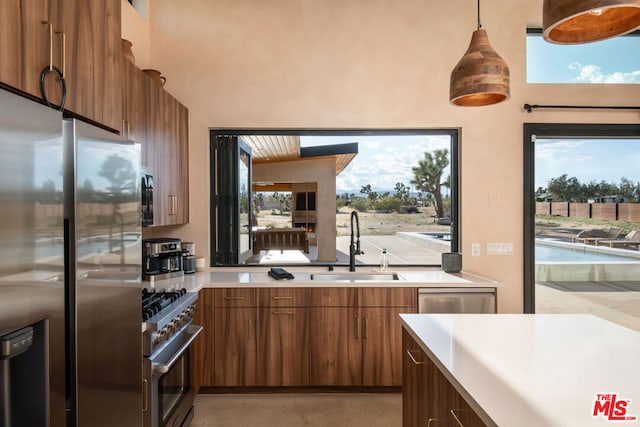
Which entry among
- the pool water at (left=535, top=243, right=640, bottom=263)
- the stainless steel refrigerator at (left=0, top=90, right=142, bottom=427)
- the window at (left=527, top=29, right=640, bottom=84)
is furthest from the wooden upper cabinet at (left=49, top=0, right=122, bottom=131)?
the pool water at (left=535, top=243, right=640, bottom=263)

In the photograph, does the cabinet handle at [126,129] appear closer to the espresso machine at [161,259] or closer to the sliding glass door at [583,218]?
the espresso machine at [161,259]

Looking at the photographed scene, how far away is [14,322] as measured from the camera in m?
0.89

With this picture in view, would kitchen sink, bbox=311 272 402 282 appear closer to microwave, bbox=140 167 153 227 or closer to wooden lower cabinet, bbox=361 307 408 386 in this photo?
wooden lower cabinet, bbox=361 307 408 386

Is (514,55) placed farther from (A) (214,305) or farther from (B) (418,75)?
(A) (214,305)

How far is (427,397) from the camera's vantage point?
5.23 ft

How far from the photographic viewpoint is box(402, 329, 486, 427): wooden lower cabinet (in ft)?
4.07

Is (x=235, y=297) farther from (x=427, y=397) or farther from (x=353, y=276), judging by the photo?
(x=427, y=397)

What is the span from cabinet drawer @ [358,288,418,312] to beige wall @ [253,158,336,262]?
78cm

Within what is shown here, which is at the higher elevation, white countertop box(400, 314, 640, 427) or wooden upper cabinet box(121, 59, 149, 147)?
wooden upper cabinet box(121, 59, 149, 147)

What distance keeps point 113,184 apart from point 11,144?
1.51ft

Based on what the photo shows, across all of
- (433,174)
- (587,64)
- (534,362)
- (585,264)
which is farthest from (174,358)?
(587,64)

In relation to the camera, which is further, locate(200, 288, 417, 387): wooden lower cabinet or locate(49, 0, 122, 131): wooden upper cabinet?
locate(200, 288, 417, 387): wooden lower cabinet

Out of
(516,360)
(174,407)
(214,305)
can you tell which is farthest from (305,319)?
(516,360)

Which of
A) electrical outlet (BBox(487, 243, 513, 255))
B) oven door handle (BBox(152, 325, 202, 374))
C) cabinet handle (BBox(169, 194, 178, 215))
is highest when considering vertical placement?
cabinet handle (BBox(169, 194, 178, 215))
